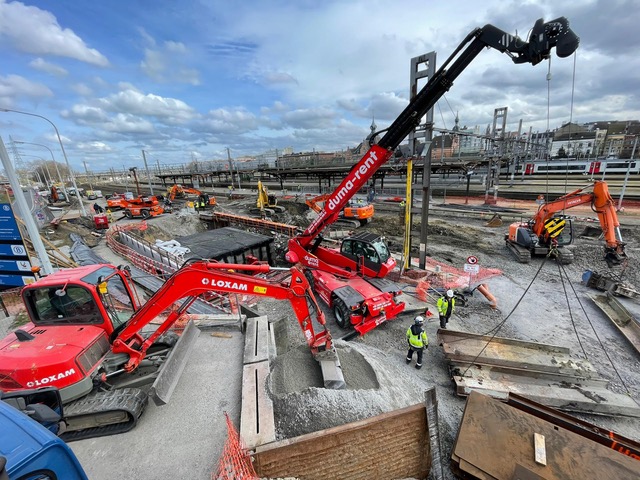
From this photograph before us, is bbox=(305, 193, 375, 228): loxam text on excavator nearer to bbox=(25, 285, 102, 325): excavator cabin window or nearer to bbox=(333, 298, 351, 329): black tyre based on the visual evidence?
bbox=(333, 298, 351, 329): black tyre

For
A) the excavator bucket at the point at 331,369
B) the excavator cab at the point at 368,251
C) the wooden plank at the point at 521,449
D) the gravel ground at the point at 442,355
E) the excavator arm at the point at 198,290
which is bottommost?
the gravel ground at the point at 442,355

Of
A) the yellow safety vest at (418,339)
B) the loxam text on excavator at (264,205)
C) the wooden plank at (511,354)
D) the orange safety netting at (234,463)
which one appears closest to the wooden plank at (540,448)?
the wooden plank at (511,354)

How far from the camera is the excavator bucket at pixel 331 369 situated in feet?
17.7

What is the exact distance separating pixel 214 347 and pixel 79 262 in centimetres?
1071

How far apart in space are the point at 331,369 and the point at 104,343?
437cm

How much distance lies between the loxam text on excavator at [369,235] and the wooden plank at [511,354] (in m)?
2.03

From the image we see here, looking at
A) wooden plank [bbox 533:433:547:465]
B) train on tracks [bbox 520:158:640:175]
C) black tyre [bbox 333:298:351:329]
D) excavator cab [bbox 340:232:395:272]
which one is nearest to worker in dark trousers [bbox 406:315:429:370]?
black tyre [bbox 333:298:351:329]

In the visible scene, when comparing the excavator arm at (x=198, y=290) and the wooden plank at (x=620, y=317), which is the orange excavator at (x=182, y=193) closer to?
the excavator arm at (x=198, y=290)

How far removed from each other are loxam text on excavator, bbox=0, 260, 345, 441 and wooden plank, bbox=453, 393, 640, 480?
227 cm

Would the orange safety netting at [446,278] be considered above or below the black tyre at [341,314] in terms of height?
below

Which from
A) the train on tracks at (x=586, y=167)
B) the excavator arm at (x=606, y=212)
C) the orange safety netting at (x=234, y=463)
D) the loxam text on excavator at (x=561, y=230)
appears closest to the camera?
the orange safety netting at (x=234, y=463)

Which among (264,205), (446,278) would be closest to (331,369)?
(446,278)

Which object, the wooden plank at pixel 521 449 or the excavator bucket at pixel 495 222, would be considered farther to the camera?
the excavator bucket at pixel 495 222

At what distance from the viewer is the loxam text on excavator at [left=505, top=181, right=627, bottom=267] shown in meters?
11.9
